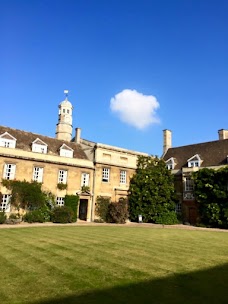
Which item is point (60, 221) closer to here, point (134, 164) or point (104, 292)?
point (134, 164)

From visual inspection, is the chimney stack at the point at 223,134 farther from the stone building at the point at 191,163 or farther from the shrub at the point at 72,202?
the shrub at the point at 72,202

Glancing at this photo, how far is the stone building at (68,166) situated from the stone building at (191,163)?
6.11m

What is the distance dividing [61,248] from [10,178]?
17486mm

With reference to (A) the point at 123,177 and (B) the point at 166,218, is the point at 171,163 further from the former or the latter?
(B) the point at 166,218

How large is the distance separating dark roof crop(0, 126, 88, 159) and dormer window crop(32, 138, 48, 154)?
0.52 meters

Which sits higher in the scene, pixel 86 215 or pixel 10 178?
pixel 10 178

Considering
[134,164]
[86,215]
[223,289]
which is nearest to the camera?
[223,289]

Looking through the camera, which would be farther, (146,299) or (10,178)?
(10,178)

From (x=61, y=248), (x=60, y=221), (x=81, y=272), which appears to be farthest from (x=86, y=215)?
(x=81, y=272)

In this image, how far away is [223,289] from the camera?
21.4ft

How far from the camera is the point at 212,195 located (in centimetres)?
2989

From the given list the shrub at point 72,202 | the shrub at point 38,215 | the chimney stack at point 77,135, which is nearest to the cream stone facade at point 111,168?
the chimney stack at point 77,135

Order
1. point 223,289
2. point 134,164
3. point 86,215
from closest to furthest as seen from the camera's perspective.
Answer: point 223,289, point 86,215, point 134,164

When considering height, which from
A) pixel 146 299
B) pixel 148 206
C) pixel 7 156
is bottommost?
pixel 146 299
